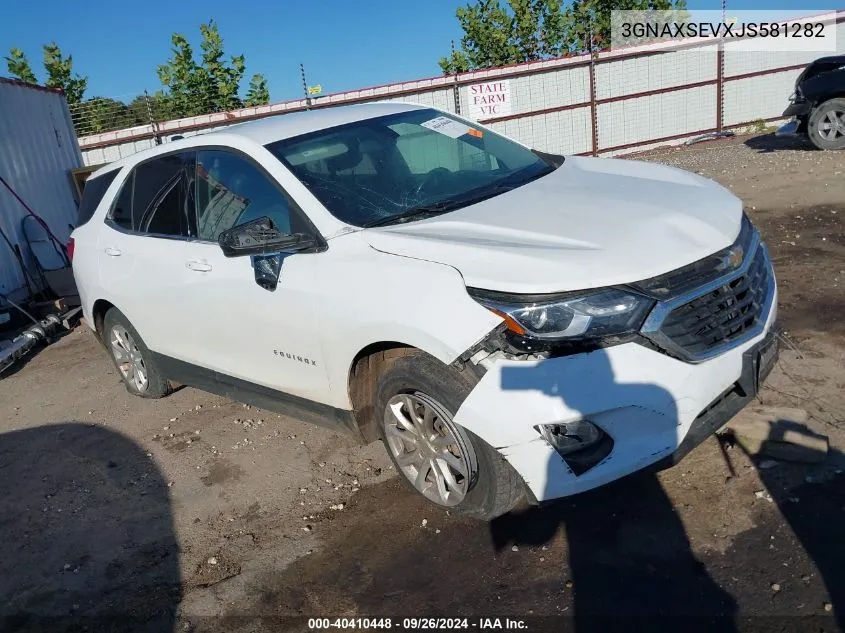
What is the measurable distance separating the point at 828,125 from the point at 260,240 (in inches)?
456

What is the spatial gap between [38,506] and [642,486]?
3.39 meters

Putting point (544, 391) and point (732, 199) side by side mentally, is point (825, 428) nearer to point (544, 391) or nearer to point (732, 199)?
point (732, 199)

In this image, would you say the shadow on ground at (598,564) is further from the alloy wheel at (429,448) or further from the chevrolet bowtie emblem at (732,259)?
the chevrolet bowtie emblem at (732,259)

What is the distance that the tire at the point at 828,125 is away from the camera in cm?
1159

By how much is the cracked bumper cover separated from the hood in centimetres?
31

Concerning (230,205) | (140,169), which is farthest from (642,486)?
(140,169)

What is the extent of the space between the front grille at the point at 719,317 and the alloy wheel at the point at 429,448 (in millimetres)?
963

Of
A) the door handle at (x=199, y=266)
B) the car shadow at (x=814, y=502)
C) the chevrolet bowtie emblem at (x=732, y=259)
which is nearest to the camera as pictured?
the car shadow at (x=814, y=502)

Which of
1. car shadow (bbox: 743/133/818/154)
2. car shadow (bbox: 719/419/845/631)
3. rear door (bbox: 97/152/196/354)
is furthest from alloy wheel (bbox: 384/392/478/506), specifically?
car shadow (bbox: 743/133/818/154)

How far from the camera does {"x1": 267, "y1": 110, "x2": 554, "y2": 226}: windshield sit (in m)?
3.54

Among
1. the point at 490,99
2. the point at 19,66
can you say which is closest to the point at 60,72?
the point at 19,66

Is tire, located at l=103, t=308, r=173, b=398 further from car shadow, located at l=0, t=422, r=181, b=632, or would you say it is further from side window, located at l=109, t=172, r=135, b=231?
side window, located at l=109, t=172, r=135, b=231

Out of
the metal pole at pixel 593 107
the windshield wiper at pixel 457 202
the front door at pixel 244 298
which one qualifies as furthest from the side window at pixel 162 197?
the metal pole at pixel 593 107

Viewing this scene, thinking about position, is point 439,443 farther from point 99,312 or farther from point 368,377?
point 99,312
